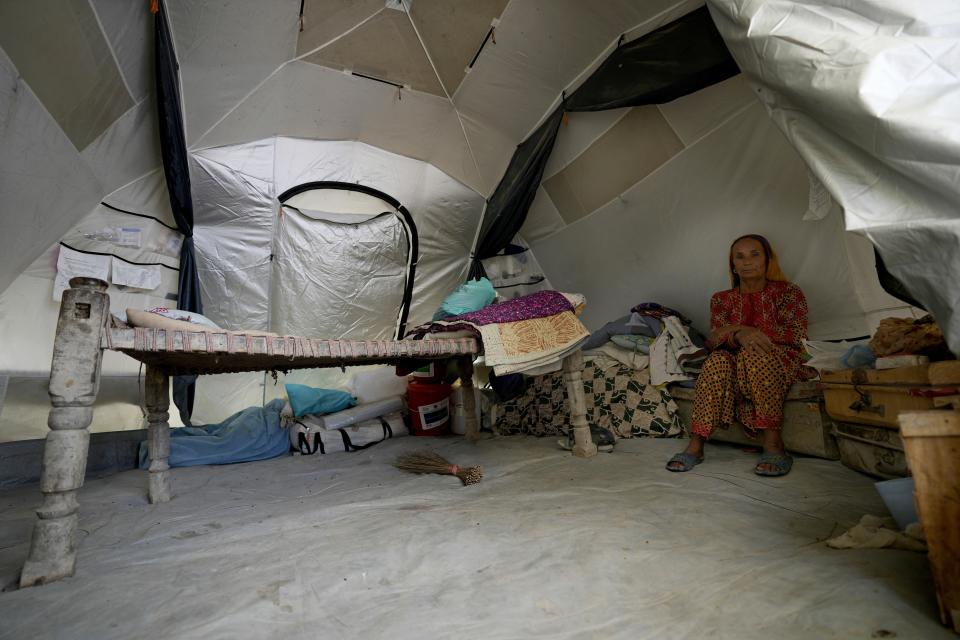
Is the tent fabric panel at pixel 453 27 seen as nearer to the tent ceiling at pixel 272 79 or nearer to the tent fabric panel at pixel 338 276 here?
the tent ceiling at pixel 272 79

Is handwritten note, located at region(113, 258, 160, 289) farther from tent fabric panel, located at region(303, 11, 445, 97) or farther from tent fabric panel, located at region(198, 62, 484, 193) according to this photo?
tent fabric panel, located at region(303, 11, 445, 97)

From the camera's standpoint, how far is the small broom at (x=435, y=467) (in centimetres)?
212

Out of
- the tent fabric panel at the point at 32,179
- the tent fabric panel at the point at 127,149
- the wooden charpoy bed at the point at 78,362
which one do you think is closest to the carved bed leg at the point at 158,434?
the wooden charpoy bed at the point at 78,362

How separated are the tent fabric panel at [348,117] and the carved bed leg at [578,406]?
218cm

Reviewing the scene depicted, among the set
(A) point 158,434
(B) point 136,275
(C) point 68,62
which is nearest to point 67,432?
(A) point 158,434

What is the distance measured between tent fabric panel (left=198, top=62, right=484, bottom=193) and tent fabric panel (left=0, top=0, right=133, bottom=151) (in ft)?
2.64

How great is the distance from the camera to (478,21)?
2975mm

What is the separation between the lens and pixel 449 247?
14.3 ft

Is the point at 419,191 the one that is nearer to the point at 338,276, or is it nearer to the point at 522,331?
the point at 338,276

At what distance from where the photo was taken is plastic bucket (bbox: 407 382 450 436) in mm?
3516

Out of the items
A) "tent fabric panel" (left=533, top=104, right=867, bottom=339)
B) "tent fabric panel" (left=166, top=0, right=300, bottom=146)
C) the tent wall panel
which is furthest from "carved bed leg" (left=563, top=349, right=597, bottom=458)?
the tent wall panel

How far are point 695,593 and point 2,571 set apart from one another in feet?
5.99

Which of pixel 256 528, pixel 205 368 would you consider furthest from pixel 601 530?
pixel 205 368

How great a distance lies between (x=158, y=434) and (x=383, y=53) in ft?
8.78
